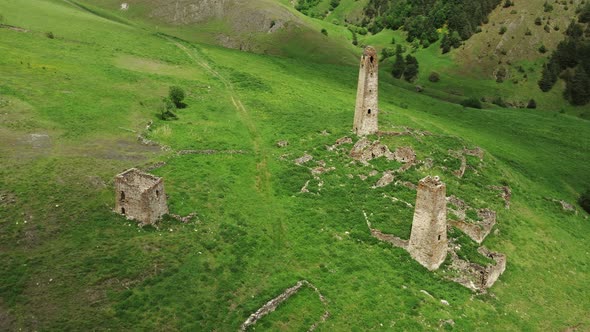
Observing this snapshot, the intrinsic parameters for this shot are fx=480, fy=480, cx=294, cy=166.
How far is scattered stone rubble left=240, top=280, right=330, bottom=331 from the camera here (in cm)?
3072

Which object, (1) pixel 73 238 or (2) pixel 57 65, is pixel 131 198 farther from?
(2) pixel 57 65

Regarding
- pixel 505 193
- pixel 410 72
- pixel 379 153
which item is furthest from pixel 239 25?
pixel 505 193

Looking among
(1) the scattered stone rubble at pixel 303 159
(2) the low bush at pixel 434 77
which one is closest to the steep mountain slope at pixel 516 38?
(2) the low bush at pixel 434 77

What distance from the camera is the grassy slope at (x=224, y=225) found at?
1249 inches

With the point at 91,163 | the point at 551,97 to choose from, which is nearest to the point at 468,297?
the point at 91,163

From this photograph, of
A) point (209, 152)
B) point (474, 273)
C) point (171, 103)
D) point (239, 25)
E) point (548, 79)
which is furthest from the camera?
Result: point (239, 25)

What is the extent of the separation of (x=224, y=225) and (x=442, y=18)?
153463 millimetres

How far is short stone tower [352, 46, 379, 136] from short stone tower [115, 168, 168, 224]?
91.7ft

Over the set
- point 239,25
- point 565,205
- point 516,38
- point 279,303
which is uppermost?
point 516,38

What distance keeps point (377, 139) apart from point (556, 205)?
2399 cm

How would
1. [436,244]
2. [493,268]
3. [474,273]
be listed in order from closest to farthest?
[436,244], [474,273], [493,268]

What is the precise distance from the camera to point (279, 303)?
32656mm

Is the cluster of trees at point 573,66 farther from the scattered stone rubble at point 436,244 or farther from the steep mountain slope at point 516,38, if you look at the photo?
the scattered stone rubble at point 436,244

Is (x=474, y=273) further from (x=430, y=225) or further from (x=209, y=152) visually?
(x=209, y=152)
